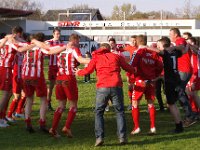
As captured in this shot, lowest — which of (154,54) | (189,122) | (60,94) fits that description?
(189,122)

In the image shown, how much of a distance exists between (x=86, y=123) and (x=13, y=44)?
95.4 inches

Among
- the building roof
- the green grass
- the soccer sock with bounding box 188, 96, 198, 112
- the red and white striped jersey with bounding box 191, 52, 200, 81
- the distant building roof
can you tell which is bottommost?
the green grass

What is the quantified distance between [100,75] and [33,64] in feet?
5.56

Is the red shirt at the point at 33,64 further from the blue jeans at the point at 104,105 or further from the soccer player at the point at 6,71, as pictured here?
the blue jeans at the point at 104,105

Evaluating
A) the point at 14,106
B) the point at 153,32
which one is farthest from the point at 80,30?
the point at 14,106

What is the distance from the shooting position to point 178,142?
8367 millimetres

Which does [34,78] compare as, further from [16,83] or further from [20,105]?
[20,105]

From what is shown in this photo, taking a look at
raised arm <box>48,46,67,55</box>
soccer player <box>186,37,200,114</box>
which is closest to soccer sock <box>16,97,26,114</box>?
raised arm <box>48,46,67,55</box>

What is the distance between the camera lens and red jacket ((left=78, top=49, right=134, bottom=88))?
797cm

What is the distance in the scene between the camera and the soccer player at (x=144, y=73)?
8992mm

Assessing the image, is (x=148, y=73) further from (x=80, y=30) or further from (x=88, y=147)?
(x=80, y=30)

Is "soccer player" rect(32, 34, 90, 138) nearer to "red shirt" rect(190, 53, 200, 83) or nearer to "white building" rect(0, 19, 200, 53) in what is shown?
"red shirt" rect(190, 53, 200, 83)

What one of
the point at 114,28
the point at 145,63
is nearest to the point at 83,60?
→ the point at 145,63

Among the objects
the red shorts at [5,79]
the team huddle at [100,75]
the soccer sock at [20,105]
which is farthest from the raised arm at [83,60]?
the soccer sock at [20,105]
